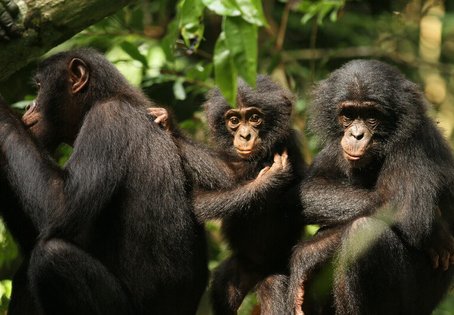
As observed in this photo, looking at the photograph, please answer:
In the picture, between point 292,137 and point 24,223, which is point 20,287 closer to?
point 24,223

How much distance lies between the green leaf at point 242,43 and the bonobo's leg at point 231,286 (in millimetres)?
2971

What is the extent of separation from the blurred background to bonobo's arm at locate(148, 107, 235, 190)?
68 centimetres

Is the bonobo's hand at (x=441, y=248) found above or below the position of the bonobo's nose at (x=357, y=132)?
below

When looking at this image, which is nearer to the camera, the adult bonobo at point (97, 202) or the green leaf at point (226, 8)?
the green leaf at point (226, 8)

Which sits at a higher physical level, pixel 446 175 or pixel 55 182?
pixel 55 182

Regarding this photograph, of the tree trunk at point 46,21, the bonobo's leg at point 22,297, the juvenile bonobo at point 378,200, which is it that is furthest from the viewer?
the bonobo's leg at point 22,297

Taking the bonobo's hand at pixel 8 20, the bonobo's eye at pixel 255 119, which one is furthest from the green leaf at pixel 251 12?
the bonobo's eye at pixel 255 119

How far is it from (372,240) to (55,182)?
2291mm

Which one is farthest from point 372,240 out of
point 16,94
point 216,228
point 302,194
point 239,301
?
point 16,94

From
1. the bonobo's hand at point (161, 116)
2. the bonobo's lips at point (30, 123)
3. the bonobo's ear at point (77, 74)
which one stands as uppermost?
the bonobo's ear at point (77, 74)

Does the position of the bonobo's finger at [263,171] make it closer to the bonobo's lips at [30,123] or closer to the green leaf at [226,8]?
the bonobo's lips at [30,123]

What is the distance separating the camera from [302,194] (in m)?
7.18

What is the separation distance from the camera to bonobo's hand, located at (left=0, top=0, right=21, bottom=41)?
632cm

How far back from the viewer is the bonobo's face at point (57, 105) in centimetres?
690
